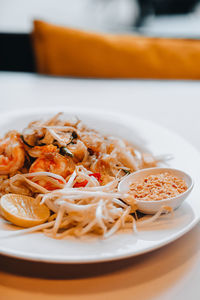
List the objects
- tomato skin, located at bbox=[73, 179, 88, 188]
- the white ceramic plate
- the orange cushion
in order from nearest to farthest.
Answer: the white ceramic plate → tomato skin, located at bbox=[73, 179, 88, 188] → the orange cushion

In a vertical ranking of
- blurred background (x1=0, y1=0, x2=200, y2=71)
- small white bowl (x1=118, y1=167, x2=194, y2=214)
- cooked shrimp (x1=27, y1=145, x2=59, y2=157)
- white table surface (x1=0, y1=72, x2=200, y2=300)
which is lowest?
blurred background (x1=0, y1=0, x2=200, y2=71)

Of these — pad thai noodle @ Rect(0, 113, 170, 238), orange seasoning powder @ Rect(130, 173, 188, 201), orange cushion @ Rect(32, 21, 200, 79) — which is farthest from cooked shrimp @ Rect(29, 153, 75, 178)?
orange cushion @ Rect(32, 21, 200, 79)

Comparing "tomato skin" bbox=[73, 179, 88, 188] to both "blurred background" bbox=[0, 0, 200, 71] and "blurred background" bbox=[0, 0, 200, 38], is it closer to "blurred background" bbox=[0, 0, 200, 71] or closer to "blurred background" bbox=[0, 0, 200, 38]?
"blurred background" bbox=[0, 0, 200, 71]

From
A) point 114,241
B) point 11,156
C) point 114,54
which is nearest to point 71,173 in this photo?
point 11,156

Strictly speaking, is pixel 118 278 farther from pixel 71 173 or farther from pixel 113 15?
pixel 113 15

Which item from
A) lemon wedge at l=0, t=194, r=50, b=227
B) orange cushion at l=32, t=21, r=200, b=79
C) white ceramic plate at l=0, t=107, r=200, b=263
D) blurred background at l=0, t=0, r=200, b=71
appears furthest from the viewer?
blurred background at l=0, t=0, r=200, b=71

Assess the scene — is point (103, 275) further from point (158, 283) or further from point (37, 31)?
point (37, 31)

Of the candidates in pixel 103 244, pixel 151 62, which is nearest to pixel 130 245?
pixel 103 244
